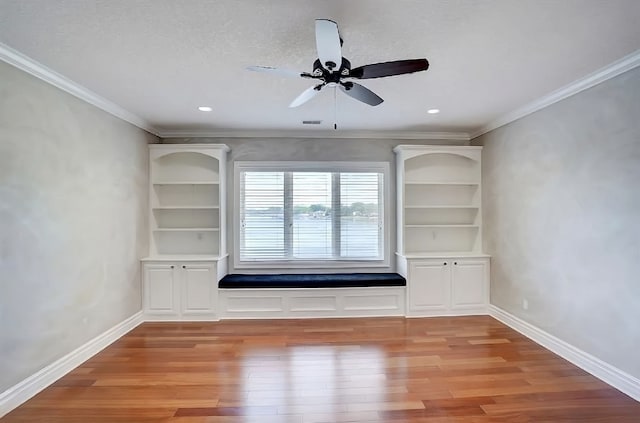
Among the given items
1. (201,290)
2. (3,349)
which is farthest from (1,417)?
(201,290)

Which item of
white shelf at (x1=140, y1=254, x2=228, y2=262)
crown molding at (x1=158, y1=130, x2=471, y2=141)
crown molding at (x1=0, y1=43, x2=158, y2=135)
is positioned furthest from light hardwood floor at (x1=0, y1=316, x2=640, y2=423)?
crown molding at (x1=158, y1=130, x2=471, y2=141)

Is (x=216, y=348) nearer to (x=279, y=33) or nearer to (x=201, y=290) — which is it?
(x=201, y=290)

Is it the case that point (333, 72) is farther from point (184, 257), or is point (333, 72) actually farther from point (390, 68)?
point (184, 257)

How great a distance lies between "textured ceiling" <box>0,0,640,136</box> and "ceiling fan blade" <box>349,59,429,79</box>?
0.88 feet

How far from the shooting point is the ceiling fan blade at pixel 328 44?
152 centimetres

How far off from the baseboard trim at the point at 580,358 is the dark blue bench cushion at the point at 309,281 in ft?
4.48

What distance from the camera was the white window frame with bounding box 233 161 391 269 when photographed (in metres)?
4.55

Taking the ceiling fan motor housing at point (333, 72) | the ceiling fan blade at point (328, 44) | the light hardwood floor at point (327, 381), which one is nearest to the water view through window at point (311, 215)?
the light hardwood floor at point (327, 381)

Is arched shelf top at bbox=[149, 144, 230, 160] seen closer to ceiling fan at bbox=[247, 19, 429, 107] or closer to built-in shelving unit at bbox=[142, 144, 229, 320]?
built-in shelving unit at bbox=[142, 144, 229, 320]

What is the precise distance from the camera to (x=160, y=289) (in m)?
4.02

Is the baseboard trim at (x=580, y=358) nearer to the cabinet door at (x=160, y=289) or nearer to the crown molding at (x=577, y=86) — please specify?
the crown molding at (x=577, y=86)

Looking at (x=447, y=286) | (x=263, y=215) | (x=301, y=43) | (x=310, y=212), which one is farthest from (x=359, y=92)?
(x=447, y=286)

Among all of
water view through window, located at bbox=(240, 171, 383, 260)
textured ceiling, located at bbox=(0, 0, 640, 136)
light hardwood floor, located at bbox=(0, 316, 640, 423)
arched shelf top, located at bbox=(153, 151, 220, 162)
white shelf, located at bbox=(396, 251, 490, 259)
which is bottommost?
light hardwood floor, located at bbox=(0, 316, 640, 423)

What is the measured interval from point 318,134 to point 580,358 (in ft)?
12.7
